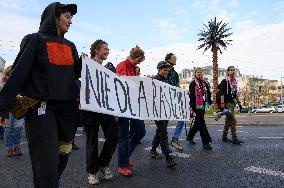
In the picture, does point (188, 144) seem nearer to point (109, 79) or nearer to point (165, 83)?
point (165, 83)

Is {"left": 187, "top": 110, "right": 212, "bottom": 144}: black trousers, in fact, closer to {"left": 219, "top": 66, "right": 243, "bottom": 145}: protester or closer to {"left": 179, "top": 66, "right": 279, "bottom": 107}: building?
{"left": 219, "top": 66, "right": 243, "bottom": 145}: protester

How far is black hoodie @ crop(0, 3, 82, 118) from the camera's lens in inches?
133

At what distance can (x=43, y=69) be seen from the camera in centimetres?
353

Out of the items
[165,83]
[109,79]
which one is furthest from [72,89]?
[165,83]

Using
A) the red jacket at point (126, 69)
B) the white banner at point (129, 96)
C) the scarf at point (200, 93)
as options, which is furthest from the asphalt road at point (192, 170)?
the red jacket at point (126, 69)

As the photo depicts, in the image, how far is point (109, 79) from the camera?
5371 mm

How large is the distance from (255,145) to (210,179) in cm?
418

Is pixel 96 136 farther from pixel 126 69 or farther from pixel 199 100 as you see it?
pixel 199 100

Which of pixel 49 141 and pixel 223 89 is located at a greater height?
pixel 223 89

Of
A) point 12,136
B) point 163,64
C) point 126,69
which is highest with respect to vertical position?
point 163,64

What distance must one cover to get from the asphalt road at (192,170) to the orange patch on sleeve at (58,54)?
83.2 inches

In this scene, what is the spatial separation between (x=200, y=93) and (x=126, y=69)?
3.27 m

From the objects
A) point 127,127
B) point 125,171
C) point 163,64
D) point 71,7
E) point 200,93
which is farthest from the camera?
point 200,93

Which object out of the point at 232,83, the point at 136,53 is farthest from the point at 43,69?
the point at 232,83
